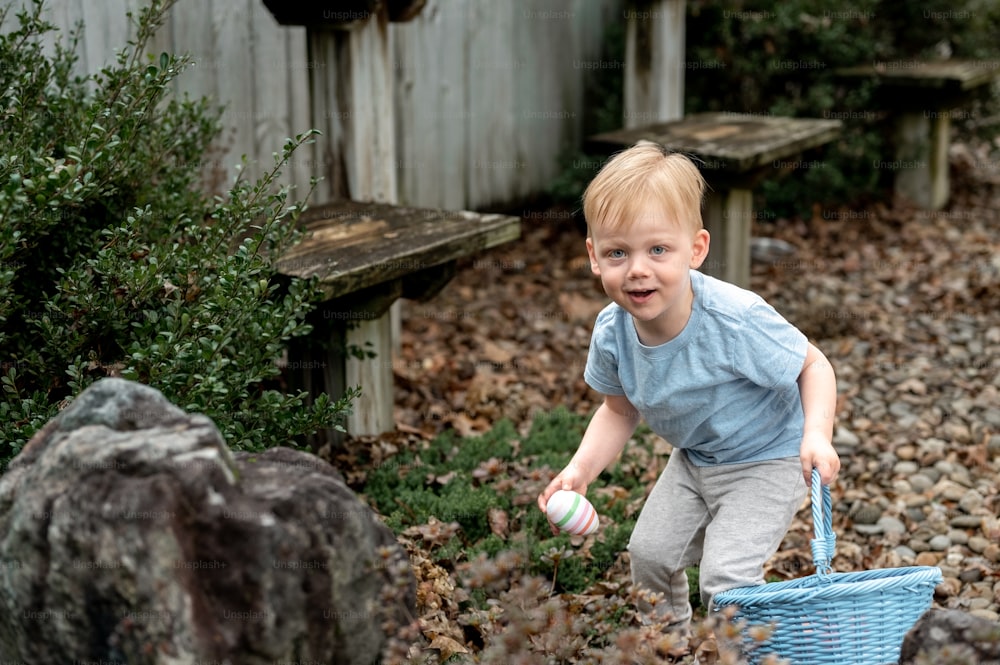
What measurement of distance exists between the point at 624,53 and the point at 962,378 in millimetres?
3577

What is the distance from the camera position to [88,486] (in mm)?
1881

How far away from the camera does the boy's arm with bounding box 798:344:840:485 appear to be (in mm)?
2439

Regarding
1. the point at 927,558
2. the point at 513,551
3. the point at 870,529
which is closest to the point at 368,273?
the point at 513,551

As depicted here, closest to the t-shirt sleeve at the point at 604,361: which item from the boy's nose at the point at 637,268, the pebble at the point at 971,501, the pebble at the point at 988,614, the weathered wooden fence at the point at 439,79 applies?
the boy's nose at the point at 637,268

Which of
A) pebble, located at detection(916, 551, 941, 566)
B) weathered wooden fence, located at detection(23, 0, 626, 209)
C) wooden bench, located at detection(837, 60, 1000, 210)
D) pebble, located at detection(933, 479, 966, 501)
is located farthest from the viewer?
wooden bench, located at detection(837, 60, 1000, 210)

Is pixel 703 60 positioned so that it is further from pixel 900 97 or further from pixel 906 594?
pixel 906 594

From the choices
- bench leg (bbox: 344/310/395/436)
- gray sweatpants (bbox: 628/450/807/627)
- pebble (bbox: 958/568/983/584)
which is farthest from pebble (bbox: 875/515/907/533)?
bench leg (bbox: 344/310/395/436)

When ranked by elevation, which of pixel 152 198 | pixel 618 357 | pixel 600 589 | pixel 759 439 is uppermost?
pixel 152 198

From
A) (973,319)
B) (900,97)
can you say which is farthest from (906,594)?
(900,97)

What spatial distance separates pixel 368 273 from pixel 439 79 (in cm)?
347

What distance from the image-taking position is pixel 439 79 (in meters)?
6.81

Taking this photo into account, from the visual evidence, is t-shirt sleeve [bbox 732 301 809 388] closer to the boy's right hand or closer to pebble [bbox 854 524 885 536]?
the boy's right hand

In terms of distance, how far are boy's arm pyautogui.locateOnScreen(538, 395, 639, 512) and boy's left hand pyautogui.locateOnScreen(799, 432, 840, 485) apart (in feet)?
1.94

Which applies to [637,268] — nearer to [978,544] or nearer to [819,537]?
[819,537]
